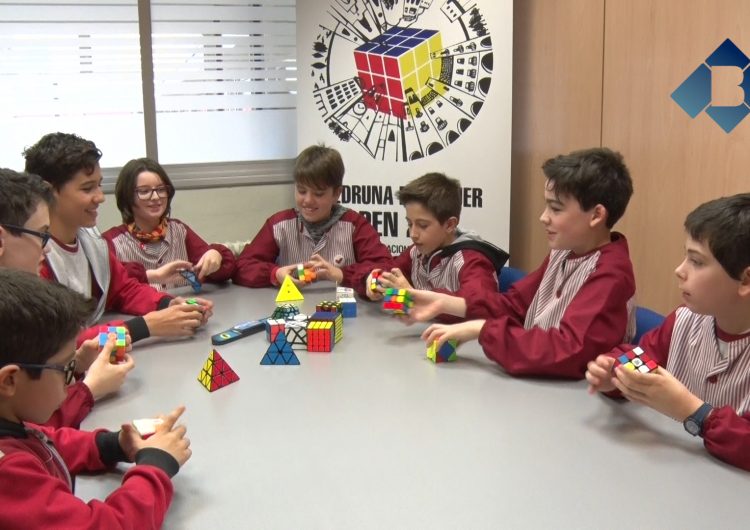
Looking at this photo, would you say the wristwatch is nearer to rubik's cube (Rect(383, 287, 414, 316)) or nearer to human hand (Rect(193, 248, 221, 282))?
rubik's cube (Rect(383, 287, 414, 316))

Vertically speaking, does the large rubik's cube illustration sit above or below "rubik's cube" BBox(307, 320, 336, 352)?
above

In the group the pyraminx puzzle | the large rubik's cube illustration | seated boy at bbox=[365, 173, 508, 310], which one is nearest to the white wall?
the large rubik's cube illustration

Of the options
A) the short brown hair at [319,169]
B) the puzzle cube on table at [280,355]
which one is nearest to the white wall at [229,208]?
the short brown hair at [319,169]

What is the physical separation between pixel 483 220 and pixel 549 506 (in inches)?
115

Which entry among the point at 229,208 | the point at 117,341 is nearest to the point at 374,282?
the point at 117,341

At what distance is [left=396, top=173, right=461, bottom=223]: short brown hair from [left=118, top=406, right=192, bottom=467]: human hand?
1.53m

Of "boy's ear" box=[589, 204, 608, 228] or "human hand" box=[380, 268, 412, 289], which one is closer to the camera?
"boy's ear" box=[589, 204, 608, 228]

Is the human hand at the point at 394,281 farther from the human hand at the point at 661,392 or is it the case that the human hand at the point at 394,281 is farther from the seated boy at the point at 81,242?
the human hand at the point at 661,392

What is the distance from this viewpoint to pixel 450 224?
2770 mm

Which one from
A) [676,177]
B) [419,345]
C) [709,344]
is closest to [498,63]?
[676,177]

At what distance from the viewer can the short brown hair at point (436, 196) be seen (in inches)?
106

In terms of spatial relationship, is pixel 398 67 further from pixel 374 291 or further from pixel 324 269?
pixel 374 291

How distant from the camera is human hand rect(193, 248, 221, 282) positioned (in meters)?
2.87

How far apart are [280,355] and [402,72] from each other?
8.20ft
